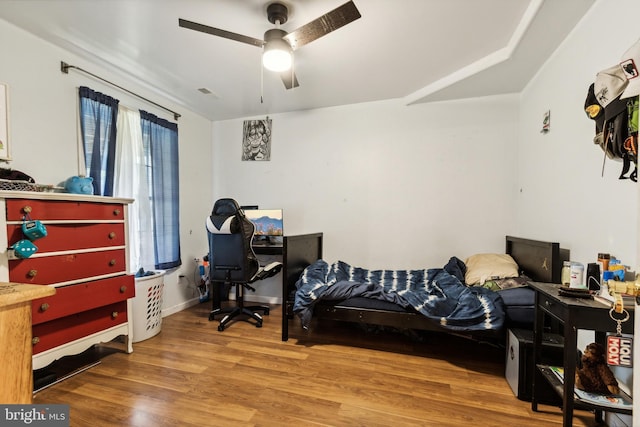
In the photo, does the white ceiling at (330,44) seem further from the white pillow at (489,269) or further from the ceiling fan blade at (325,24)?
the white pillow at (489,269)

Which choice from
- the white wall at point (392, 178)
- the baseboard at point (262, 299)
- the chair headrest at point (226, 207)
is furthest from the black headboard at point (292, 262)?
the baseboard at point (262, 299)

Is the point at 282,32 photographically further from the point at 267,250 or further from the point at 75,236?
the point at 267,250

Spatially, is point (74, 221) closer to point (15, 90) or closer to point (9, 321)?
point (15, 90)

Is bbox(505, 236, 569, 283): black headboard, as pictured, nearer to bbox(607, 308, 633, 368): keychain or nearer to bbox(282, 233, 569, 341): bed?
bbox(282, 233, 569, 341): bed

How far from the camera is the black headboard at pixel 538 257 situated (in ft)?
6.11

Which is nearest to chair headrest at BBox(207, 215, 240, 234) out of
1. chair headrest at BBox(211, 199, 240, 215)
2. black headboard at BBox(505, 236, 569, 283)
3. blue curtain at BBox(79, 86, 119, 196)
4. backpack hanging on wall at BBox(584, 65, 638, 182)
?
chair headrest at BBox(211, 199, 240, 215)

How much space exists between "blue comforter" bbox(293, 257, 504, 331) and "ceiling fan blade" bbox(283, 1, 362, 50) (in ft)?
5.93

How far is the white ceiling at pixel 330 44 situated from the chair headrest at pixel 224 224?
1.33 meters

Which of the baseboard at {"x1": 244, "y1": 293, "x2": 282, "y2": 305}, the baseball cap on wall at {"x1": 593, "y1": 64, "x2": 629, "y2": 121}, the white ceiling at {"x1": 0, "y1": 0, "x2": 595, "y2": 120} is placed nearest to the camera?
the baseball cap on wall at {"x1": 593, "y1": 64, "x2": 629, "y2": 121}

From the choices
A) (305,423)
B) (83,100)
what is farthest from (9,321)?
(83,100)

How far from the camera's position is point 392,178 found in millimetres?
3191

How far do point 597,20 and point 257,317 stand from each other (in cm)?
324

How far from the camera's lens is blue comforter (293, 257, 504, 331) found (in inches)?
75.5

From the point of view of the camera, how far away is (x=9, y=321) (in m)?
0.58
